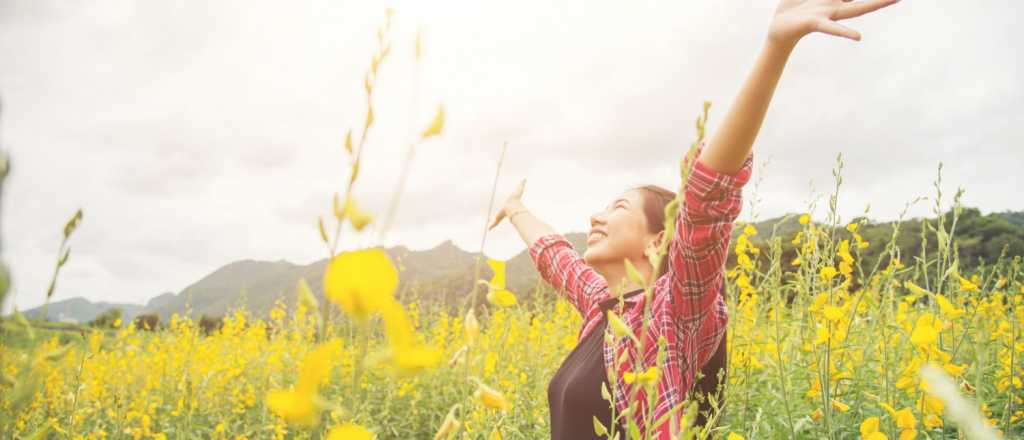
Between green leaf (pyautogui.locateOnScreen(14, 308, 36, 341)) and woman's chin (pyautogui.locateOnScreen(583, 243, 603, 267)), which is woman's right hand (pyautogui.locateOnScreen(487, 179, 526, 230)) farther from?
green leaf (pyautogui.locateOnScreen(14, 308, 36, 341))

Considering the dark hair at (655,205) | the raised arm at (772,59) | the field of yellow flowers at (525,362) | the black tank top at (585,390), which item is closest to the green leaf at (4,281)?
the field of yellow flowers at (525,362)

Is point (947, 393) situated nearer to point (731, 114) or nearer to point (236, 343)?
point (731, 114)

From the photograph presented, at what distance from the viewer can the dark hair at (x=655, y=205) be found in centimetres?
245

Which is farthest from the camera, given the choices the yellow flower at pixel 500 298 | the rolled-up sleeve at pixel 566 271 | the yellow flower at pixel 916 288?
the rolled-up sleeve at pixel 566 271

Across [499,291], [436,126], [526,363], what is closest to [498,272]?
[499,291]

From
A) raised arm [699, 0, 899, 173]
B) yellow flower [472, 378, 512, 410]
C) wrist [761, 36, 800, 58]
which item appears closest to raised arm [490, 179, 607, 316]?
raised arm [699, 0, 899, 173]

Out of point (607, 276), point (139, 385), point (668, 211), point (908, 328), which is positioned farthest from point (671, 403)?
point (139, 385)

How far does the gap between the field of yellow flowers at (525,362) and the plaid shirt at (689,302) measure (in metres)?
0.18

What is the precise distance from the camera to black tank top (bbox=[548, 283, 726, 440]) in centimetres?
200

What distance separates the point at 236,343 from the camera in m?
5.72

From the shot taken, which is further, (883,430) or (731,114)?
(883,430)

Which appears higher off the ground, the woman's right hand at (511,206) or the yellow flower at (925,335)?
the woman's right hand at (511,206)

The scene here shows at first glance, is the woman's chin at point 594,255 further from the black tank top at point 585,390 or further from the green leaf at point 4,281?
the green leaf at point 4,281

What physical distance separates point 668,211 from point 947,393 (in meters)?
0.67
